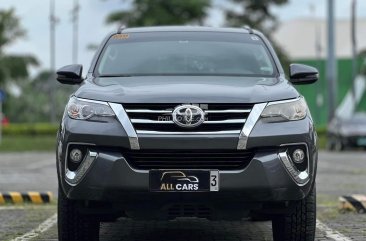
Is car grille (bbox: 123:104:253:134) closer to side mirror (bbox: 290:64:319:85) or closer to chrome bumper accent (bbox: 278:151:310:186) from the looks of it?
chrome bumper accent (bbox: 278:151:310:186)

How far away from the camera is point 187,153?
4918mm

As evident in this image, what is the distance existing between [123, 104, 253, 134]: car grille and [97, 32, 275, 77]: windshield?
1013 mm

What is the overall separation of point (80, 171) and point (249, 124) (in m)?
1.16

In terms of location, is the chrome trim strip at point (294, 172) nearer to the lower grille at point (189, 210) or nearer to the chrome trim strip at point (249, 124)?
the chrome trim strip at point (249, 124)

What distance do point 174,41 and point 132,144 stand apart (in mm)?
1829

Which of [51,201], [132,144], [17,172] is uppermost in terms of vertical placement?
[132,144]

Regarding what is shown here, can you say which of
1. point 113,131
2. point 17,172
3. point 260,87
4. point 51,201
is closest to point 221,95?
point 260,87

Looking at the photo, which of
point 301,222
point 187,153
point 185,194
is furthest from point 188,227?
point 187,153

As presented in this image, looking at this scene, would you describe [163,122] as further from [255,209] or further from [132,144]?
[255,209]

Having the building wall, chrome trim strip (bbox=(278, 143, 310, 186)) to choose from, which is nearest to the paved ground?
chrome trim strip (bbox=(278, 143, 310, 186))

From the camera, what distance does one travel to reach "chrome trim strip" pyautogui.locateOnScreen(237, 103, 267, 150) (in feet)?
16.1

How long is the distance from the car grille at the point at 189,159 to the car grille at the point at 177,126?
0.45ft

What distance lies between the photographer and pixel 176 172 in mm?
4918

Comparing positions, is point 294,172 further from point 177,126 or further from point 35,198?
point 35,198
